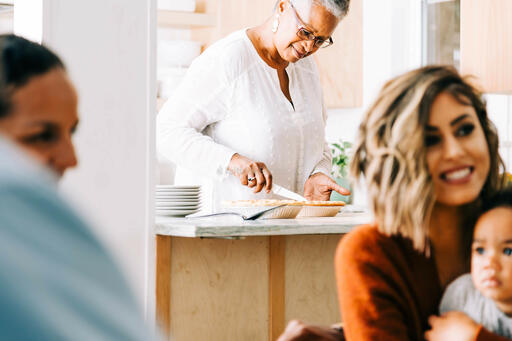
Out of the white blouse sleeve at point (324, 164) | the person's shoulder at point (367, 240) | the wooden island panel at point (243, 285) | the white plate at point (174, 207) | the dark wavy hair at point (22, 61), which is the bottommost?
the wooden island panel at point (243, 285)

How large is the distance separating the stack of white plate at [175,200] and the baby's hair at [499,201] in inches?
55.7

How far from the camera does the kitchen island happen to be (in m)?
2.00

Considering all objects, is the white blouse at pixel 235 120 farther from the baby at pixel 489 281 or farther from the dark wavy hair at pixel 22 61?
the dark wavy hair at pixel 22 61

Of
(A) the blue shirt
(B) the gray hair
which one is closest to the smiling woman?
(A) the blue shirt

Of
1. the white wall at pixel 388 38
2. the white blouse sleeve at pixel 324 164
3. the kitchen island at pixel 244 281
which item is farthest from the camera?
the white wall at pixel 388 38

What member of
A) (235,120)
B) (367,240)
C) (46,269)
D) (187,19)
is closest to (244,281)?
(235,120)

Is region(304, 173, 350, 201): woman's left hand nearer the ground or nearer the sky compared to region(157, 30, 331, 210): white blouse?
nearer the ground

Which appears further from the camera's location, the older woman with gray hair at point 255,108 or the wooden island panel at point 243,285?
the older woman with gray hair at point 255,108

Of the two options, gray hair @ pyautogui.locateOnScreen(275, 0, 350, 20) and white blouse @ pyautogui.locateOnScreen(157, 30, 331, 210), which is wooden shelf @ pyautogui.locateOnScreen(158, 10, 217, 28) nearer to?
white blouse @ pyautogui.locateOnScreen(157, 30, 331, 210)

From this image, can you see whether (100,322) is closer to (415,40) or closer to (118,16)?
(118,16)

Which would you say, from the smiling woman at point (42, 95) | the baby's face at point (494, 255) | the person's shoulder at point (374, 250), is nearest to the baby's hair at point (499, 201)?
the baby's face at point (494, 255)

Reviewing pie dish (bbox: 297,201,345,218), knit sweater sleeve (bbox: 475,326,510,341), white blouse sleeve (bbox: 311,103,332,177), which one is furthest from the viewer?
white blouse sleeve (bbox: 311,103,332,177)

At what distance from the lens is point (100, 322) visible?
17cm

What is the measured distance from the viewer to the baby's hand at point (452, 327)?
88cm
